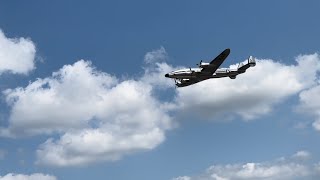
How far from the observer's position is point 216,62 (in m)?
158

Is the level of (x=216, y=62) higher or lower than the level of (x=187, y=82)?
higher

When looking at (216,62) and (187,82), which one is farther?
(187,82)

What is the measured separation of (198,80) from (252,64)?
70.3ft

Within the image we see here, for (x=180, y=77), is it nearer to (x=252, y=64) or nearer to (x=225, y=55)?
(x=225, y=55)

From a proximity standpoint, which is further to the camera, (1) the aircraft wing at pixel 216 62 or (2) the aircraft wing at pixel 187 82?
(2) the aircraft wing at pixel 187 82

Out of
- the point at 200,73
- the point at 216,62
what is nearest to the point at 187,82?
the point at 200,73

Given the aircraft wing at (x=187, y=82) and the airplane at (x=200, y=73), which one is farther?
the aircraft wing at (x=187, y=82)

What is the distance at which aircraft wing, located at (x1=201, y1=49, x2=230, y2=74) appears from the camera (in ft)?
503

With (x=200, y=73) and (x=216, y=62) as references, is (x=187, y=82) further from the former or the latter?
(x=216, y=62)

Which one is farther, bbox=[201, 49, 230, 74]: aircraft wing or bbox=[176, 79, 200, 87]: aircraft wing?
bbox=[176, 79, 200, 87]: aircraft wing

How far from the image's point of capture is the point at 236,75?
6811 inches

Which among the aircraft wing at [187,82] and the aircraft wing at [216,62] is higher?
the aircraft wing at [216,62]

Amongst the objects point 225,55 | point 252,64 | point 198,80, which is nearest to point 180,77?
point 198,80

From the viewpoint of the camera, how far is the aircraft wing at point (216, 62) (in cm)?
15332
